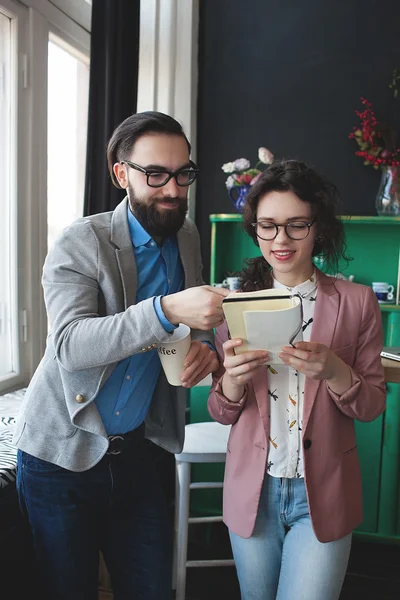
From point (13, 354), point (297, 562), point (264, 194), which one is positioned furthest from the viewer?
point (13, 354)

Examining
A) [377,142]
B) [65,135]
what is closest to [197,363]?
[65,135]

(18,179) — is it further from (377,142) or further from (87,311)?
(377,142)

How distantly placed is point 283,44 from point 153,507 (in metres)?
2.67

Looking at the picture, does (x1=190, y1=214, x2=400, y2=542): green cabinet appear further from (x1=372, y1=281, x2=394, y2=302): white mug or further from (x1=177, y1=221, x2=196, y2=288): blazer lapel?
(x1=177, y1=221, x2=196, y2=288): blazer lapel

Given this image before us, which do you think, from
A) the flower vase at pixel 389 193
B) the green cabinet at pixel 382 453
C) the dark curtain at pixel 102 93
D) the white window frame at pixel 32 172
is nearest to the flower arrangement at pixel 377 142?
the flower vase at pixel 389 193

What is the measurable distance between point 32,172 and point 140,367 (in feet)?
4.34

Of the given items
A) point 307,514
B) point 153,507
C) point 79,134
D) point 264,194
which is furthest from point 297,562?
point 79,134

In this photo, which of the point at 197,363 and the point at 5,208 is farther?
the point at 5,208

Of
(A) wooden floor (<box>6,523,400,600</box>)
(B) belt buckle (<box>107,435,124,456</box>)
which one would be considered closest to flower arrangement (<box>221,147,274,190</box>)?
(A) wooden floor (<box>6,523,400,600</box>)

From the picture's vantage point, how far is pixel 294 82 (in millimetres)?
3156

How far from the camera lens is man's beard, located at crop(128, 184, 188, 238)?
1285mm

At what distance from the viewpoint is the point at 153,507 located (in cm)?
144

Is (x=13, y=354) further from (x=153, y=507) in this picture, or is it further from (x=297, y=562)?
(x=297, y=562)

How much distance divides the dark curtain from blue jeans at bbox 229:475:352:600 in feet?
5.20
